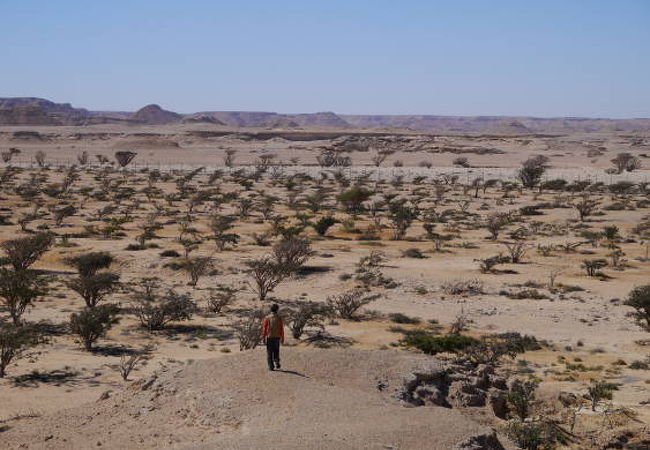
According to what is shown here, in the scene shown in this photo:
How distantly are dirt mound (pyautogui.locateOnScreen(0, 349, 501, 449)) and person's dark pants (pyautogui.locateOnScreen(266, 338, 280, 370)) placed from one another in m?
0.20

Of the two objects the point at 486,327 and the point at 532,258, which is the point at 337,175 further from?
the point at 486,327

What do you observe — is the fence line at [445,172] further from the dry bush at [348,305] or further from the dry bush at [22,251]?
the dry bush at [348,305]

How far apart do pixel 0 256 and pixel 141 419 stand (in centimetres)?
2112

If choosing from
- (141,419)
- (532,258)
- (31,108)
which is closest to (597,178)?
(532,258)

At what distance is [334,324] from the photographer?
21.2 metres

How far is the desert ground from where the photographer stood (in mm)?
11086

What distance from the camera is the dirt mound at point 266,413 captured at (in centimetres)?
980

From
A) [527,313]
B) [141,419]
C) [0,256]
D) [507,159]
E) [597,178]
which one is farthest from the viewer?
[507,159]

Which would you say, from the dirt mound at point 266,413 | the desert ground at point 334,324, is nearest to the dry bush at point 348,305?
the desert ground at point 334,324

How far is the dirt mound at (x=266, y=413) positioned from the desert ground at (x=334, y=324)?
4cm

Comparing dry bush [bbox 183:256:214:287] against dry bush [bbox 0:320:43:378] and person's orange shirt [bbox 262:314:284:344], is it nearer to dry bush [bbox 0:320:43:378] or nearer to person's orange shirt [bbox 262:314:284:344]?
dry bush [bbox 0:320:43:378]

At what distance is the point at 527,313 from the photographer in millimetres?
22906

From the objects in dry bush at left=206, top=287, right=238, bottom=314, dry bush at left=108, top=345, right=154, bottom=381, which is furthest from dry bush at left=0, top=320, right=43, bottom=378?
dry bush at left=206, top=287, right=238, bottom=314

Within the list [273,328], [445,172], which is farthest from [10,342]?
[445,172]
